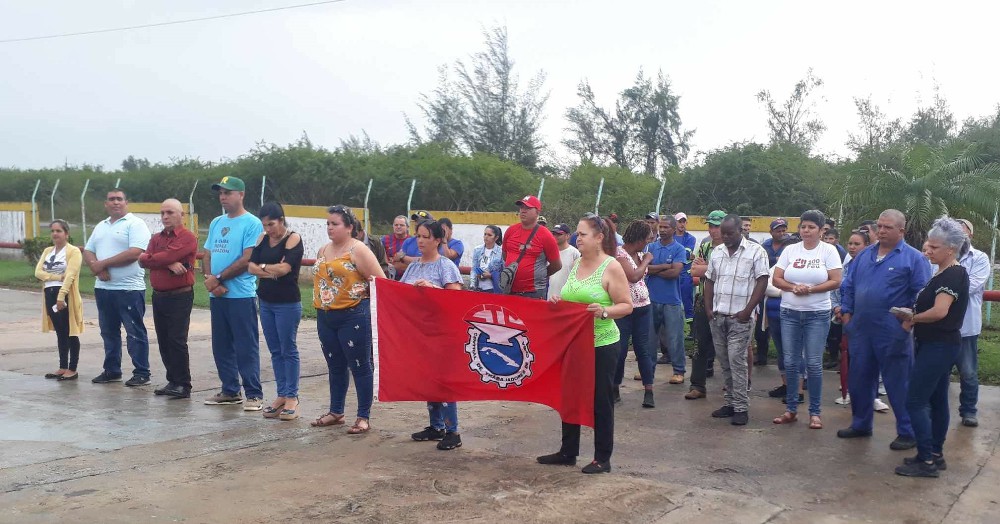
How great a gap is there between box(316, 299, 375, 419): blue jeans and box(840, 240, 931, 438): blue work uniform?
4003mm

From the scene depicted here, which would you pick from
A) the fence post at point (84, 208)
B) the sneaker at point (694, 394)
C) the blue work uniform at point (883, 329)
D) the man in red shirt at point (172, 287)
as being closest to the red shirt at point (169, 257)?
the man in red shirt at point (172, 287)

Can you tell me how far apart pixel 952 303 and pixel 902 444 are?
56.2 inches

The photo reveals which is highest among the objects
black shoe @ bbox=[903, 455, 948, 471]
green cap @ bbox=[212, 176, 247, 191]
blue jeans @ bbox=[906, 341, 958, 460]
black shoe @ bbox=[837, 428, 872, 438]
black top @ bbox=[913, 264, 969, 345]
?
green cap @ bbox=[212, 176, 247, 191]

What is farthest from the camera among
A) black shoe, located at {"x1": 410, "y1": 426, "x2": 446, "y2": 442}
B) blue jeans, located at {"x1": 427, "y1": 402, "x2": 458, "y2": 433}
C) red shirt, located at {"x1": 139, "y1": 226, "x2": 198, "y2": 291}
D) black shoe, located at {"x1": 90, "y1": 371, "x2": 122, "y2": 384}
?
black shoe, located at {"x1": 90, "y1": 371, "x2": 122, "y2": 384}

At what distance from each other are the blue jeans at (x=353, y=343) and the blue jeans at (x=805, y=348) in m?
3.70

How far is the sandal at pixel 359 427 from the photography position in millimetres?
7410

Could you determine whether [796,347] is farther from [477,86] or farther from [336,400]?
[477,86]

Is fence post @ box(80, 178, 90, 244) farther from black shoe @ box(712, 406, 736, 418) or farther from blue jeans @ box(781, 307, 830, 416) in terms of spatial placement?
blue jeans @ box(781, 307, 830, 416)

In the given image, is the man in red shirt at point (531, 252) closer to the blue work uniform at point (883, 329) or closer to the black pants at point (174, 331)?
the blue work uniform at point (883, 329)

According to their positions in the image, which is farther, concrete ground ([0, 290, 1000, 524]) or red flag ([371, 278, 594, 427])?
red flag ([371, 278, 594, 427])

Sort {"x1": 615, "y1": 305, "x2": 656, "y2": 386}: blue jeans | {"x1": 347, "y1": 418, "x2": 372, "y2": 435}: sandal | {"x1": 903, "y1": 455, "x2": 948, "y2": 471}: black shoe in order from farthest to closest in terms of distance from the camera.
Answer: {"x1": 615, "y1": 305, "x2": 656, "y2": 386}: blue jeans
{"x1": 347, "y1": 418, "x2": 372, "y2": 435}: sandal
{"x1": 903, "y1": 455, "x2": 948, "y2": 471}: black shoe

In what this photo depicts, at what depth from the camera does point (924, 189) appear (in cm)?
1238

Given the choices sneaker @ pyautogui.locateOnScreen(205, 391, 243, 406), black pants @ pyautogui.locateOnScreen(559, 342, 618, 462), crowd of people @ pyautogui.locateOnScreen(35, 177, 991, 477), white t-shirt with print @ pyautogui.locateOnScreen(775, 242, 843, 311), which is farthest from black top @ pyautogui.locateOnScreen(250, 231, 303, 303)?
white t-shirt with print @ pyautogui.locateOnScreen(775, 242, 843, 311)

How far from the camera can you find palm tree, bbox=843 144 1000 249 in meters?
12.2
